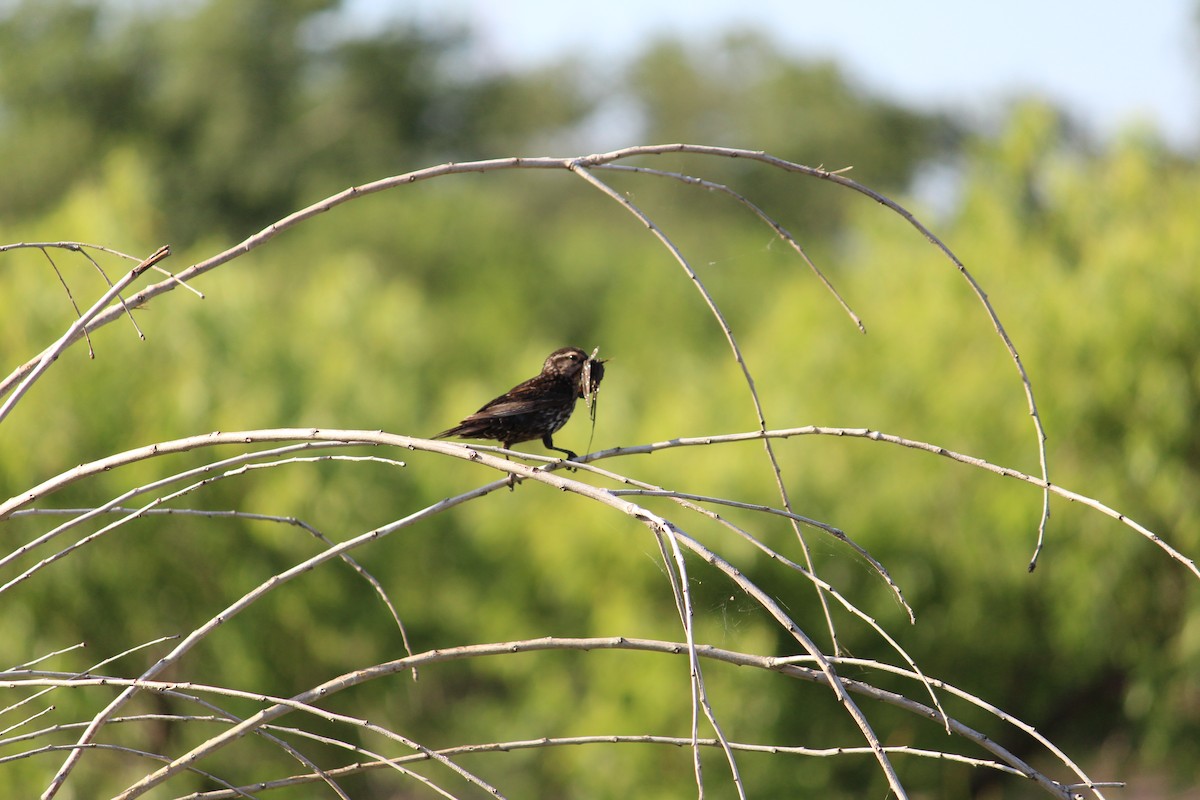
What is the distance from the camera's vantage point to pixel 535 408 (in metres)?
3.46

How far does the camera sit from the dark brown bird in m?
3.40

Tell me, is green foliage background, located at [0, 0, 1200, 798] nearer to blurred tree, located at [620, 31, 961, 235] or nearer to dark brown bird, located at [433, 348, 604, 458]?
dark brown bird, located at [433, 348, 604, 458]

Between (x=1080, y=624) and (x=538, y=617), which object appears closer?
(x=1080, y=624)

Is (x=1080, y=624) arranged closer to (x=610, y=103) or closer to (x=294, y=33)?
(x=294, y=33)

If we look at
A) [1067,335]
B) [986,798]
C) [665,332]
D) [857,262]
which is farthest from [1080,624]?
[665,332]

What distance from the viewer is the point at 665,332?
26953 mm

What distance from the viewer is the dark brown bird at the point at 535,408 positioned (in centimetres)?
340

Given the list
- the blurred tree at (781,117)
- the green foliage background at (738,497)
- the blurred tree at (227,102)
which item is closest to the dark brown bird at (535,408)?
the green foliage background at (738,497)

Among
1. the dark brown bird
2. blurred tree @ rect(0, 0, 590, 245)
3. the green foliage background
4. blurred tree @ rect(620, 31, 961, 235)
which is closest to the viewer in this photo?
the dark brown bird

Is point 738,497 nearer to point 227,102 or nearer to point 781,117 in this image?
point 227,102

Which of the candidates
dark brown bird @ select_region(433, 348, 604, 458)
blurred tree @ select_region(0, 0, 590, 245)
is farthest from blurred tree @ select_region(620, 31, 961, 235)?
dark brown bird @ select_region(433, 348, 604, 458)

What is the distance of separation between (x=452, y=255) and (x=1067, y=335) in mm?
20232

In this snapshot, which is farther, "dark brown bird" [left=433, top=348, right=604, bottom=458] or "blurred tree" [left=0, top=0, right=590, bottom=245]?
"blurred tree" [left=0, top=0, right=590, bottom=245]

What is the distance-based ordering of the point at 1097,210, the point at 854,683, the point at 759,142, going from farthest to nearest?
the point at 759,142
the point at 1097,210
the point at 854,683
